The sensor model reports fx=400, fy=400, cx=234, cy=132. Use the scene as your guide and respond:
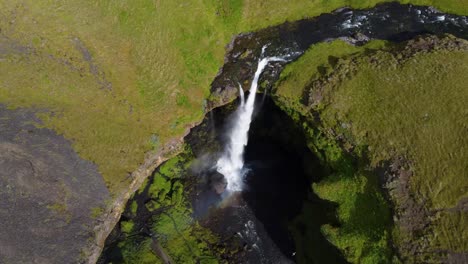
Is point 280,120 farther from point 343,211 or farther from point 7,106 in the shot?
point 7,106

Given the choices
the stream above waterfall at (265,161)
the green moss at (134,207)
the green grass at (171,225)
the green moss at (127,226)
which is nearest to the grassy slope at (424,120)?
the stream above waterfall at (265,161)

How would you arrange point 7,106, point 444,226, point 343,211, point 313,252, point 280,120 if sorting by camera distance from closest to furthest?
point 444,226, point 343,211, point 313,252, point 7,106, point 280,120

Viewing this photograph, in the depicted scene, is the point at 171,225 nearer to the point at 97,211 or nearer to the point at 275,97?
the point at 97,211

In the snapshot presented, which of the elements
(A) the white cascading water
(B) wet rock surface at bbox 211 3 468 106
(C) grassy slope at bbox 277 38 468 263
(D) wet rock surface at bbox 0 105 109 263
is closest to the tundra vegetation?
(C) grassy slope at bbox 277 38 468 263

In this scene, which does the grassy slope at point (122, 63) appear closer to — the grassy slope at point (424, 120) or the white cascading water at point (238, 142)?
the white cascading water at point (238, 142)

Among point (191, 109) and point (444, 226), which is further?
point (191, 109)

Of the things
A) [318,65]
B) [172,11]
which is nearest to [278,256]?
[318,65]

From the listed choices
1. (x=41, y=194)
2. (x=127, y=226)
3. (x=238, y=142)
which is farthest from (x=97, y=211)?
(x=238, y=142)

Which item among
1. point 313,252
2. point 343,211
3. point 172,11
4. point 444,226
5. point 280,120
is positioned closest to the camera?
point 444,226
